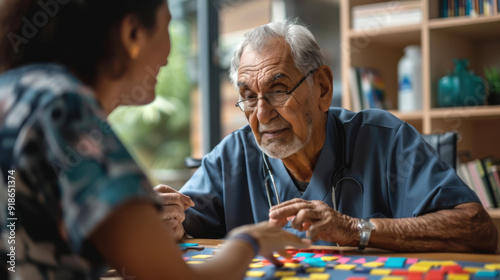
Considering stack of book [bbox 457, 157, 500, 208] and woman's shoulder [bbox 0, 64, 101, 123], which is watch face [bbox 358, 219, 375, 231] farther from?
stack of book [bbox 457, 157, 500, 208]

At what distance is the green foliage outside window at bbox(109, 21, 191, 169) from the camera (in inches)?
169

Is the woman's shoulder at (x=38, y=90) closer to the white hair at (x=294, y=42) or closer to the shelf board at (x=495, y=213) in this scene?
the white hair at (x=294, y=42)

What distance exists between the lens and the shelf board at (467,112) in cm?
276

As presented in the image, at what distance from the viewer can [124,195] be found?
2.43 feet

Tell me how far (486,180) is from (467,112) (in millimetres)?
383

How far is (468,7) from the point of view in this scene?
287 centimetres

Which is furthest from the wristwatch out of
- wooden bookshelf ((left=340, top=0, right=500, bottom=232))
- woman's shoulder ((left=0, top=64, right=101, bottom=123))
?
wooden bookshelf ((left=340, top=0, right=500, bottom=232))

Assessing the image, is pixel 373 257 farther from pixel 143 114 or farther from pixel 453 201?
pixel 143 114

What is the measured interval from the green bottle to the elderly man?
3.65 ft

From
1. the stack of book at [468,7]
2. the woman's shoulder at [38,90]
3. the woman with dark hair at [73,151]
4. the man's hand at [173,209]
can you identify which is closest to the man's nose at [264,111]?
the man's hand at [173,209]

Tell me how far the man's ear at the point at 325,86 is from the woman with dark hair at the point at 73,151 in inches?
43.7

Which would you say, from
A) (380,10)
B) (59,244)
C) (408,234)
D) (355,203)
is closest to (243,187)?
(355,203)

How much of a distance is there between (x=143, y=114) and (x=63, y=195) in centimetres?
384

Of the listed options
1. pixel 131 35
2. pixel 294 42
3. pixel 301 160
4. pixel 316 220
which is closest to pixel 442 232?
pixel 316 220
